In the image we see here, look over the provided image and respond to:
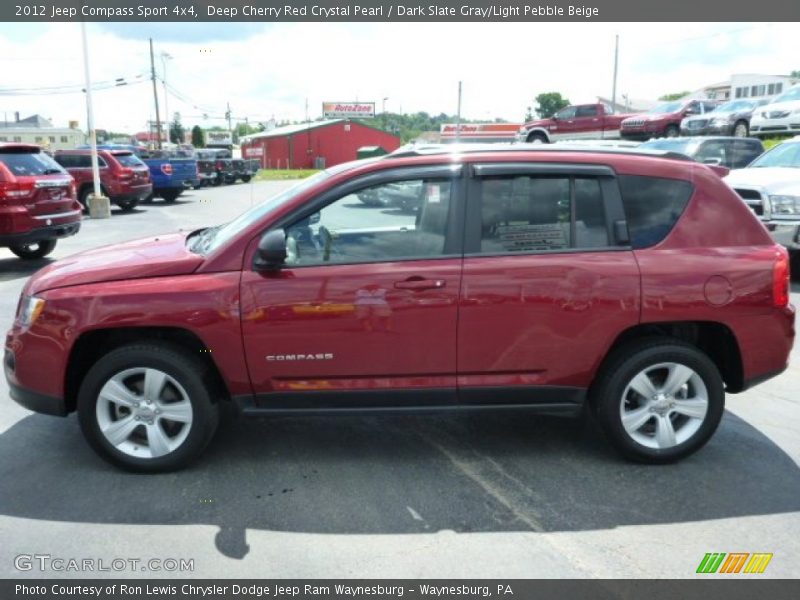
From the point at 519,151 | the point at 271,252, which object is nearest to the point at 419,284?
the point at 271,252

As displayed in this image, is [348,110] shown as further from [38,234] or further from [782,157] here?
[782,157]

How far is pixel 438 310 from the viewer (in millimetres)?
3811

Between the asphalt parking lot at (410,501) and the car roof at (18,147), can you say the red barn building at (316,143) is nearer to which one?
the car roof at (18,147)

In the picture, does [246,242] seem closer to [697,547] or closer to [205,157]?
[697,547]

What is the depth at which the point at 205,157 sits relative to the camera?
34.5m

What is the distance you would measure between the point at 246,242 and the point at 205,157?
3261 centimetres

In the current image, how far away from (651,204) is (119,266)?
A: 3105mm

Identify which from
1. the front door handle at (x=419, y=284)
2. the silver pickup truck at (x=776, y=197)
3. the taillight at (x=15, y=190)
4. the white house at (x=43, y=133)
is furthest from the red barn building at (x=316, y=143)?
the front door handle at (x=419, y=284)

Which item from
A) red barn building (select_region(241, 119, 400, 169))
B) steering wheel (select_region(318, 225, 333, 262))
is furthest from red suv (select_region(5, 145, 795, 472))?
red barn building (select_region(241, 119, 400, 169))

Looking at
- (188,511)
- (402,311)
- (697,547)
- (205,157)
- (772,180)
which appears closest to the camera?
(697,547)

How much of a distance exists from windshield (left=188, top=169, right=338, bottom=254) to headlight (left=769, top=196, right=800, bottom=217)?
22.6ft

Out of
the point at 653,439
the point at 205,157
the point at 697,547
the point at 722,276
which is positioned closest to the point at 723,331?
the point at 722,276

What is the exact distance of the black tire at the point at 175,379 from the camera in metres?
3.82
